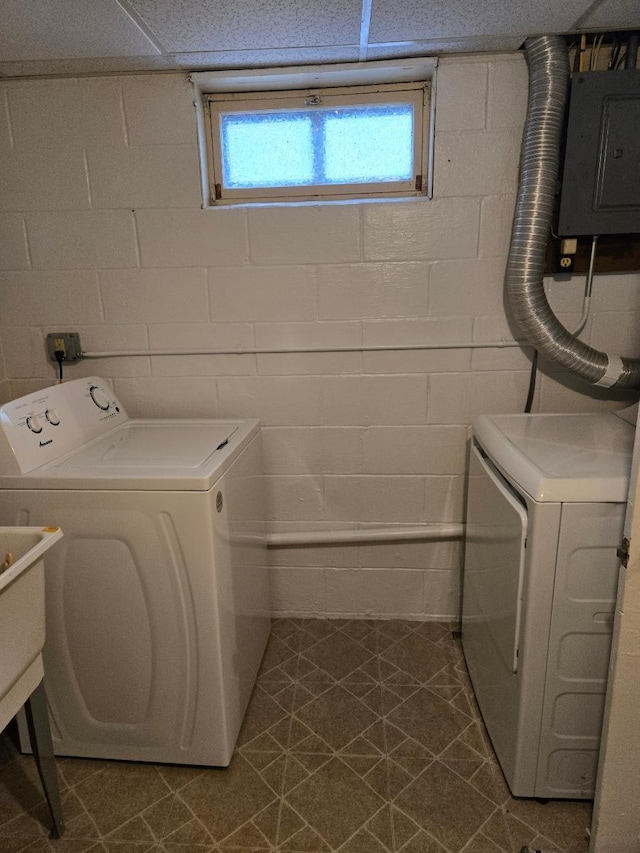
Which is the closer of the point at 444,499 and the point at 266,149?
the point at 266,149

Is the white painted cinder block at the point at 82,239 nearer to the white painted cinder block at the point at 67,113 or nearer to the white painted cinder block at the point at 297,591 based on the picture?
the white painted cinder block at the point at 67,113

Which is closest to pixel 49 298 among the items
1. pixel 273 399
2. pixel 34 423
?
pixel 34 423

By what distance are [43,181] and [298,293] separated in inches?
38.4

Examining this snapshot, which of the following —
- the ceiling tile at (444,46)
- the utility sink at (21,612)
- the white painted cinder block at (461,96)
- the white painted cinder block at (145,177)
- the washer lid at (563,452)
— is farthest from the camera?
the white painted cinder block at (145,177)

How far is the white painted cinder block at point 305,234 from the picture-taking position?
1.80 metres

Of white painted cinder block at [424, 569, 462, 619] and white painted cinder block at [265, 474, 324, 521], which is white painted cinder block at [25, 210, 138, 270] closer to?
white painted cinder block at [265, 474, 324, 521]

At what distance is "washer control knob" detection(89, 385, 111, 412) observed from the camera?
1797 millimetres

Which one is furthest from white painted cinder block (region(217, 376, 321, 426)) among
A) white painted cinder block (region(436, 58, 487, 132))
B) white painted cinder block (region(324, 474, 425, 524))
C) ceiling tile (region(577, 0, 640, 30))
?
ceiling tile (region(577, 0, 640, 30))

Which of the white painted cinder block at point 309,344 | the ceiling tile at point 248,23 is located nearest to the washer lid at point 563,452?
the white painted cinder block at point 309,344

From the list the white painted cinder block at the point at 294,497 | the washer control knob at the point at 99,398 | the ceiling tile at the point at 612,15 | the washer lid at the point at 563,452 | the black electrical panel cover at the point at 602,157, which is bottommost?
the white painted cinder block at the point at 294,497

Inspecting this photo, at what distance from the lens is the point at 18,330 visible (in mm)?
1950

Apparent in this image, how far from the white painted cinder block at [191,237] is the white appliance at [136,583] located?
0.64 m

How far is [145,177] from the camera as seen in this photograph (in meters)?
1.80

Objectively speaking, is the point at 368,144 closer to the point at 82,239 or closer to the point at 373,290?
the point at 373,290
